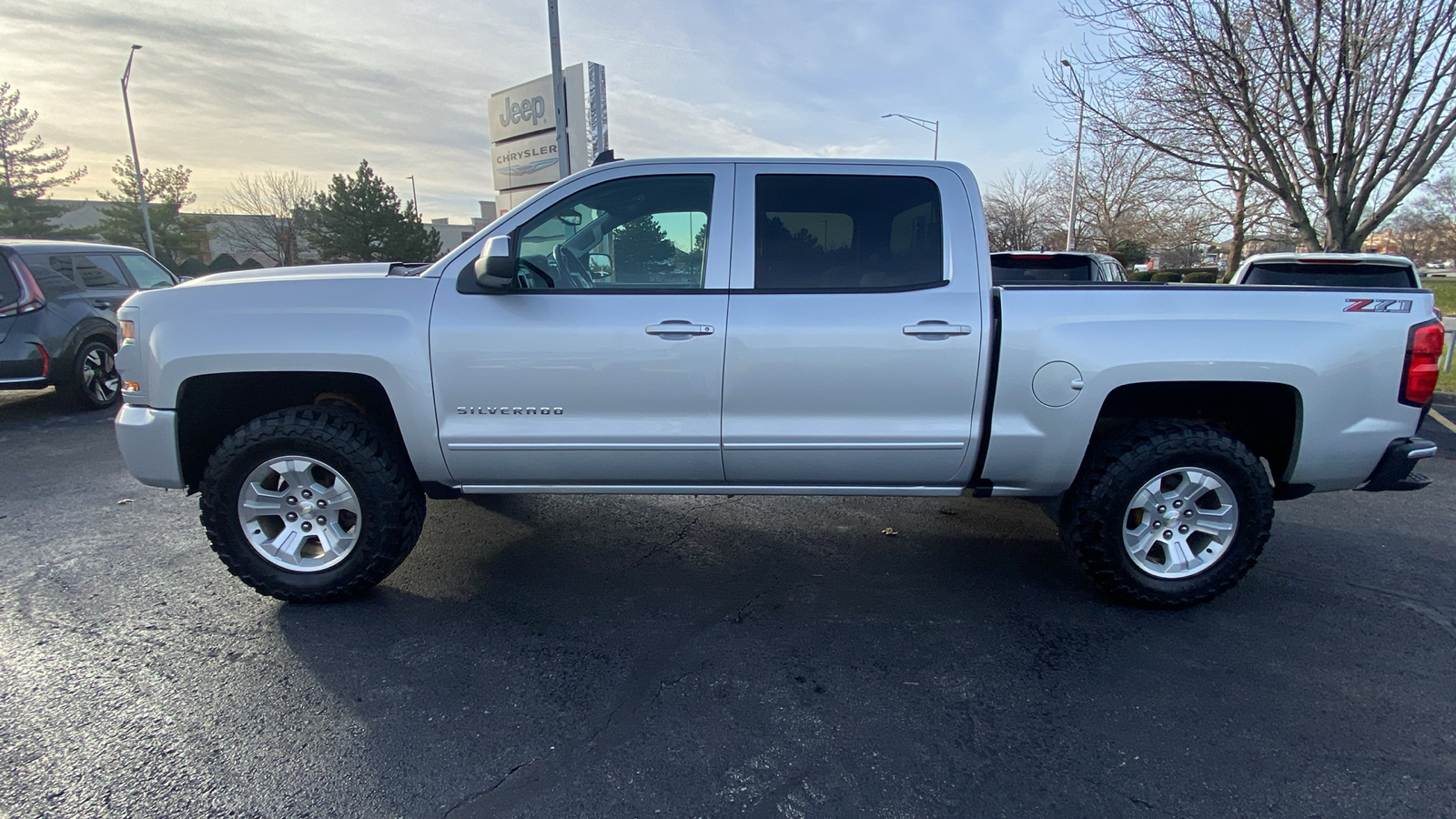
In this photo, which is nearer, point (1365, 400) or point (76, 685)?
point (76, 685)

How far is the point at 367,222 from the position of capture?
32.8 metres

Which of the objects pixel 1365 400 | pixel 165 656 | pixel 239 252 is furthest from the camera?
pixel 239 252

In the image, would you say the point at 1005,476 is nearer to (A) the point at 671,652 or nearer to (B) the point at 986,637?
(B) the point at 986,637

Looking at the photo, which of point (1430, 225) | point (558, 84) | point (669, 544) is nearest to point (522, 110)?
point (558, 84)

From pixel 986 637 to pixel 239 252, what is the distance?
56.6 m

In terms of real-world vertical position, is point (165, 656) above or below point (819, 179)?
below

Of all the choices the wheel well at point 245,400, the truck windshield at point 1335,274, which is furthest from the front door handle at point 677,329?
the truck windshield at point 1335,274

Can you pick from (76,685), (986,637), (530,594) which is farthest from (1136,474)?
(76,685)

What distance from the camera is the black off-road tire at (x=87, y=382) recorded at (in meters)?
6.95

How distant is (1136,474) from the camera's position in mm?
3068

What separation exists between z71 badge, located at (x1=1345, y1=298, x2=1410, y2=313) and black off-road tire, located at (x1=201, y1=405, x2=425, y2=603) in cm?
414

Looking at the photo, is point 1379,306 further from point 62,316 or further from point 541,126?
point 541,126

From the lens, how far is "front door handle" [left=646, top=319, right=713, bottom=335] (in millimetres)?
2990

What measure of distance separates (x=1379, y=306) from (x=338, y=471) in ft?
14.6
